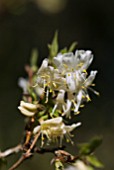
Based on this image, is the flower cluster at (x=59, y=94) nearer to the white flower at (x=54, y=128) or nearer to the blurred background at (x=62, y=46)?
the white flower at (x=54, y=128)

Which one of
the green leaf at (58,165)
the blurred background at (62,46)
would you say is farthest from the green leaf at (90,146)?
the blurred background at (62,46)

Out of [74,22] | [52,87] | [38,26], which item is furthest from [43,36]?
[52,87]

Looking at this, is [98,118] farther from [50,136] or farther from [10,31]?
[50,136]

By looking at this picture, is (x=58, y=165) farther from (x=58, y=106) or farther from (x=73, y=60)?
(x=73, y=60)

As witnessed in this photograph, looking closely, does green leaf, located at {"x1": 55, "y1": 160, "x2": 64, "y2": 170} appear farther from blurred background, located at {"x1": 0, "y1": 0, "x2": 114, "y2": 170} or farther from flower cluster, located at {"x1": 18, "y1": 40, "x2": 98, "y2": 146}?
blurred background, located at {"x1": 0, "y1": 0, "x2": 114, "y2": 170}

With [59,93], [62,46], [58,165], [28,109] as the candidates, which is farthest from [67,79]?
[62,46]

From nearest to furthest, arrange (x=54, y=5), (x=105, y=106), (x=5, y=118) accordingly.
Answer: (x=54, y=5) → (x=5, y=118) → (x=105, y=106)
